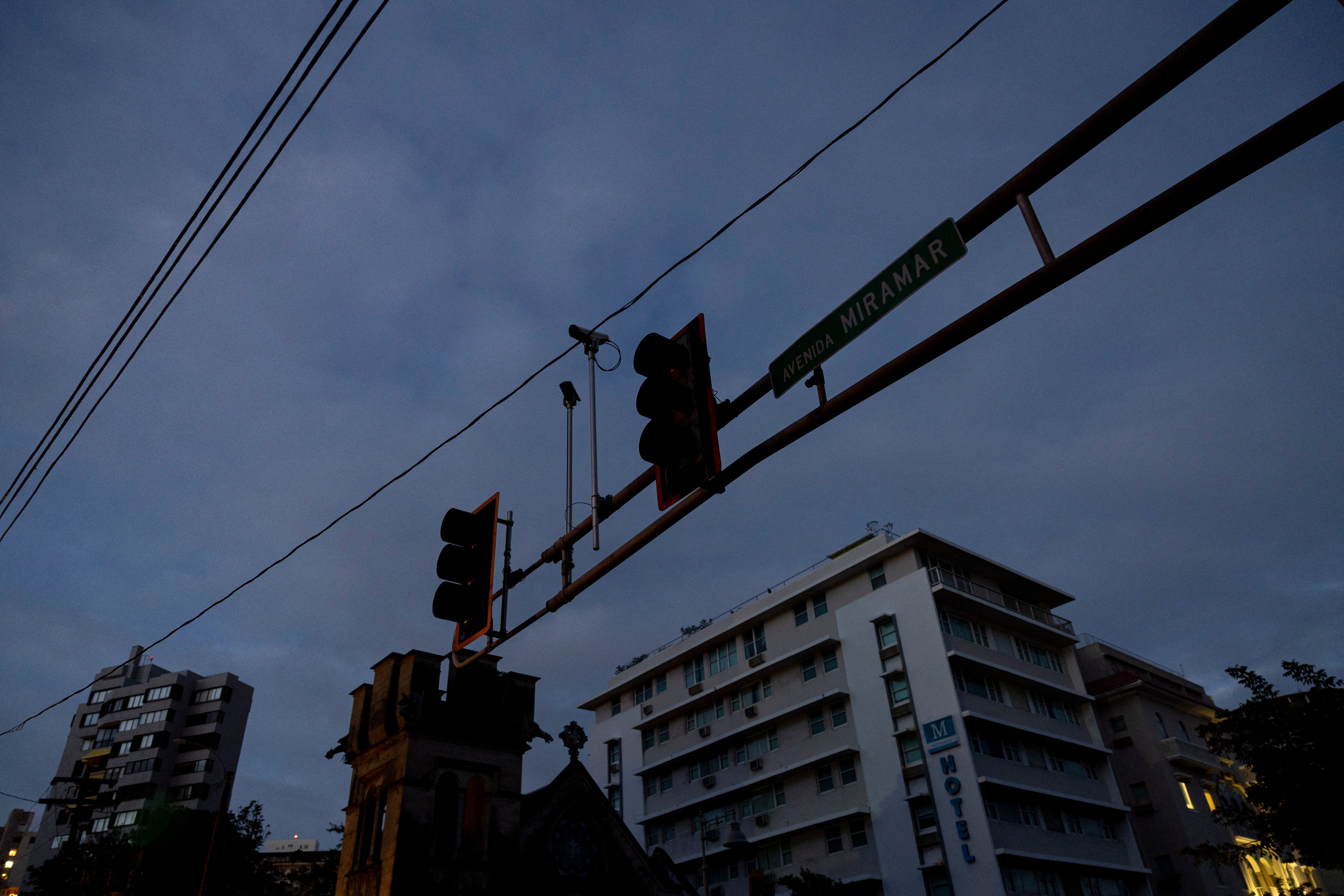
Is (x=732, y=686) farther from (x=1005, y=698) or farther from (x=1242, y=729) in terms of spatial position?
(x=1242, y=729)

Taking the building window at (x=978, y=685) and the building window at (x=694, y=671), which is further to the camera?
the building window at (x=694, y=671)

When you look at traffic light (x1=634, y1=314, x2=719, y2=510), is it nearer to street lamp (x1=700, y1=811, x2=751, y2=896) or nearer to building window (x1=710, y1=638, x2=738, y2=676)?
street lamp (x1=700, y1=811, x2=751, y2=896)

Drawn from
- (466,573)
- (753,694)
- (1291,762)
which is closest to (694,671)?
(753,694)

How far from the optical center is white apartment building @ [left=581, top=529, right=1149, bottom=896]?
125 ft

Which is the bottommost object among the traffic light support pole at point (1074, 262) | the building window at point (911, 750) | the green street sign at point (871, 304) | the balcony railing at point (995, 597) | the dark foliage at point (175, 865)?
the traffic light support pole at point (1074, 262)

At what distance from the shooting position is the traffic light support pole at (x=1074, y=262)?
15.1 feet

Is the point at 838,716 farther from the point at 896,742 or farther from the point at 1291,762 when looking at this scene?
the point at 1291,762

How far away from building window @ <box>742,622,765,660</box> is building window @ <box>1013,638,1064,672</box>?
14.2m

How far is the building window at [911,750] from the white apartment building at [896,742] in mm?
86

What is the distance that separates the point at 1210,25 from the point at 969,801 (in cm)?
3838

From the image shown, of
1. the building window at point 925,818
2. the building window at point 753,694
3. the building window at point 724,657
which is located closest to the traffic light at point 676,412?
the building window at point 925,818

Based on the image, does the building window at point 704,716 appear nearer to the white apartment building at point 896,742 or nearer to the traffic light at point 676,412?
the white apartment building at point 896,742

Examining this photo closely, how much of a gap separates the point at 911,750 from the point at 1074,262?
39.3 metres

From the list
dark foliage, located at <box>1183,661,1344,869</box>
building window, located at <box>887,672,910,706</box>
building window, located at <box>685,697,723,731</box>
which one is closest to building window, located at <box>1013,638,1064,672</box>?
building window, located at <box>887,672,910,706</box>
